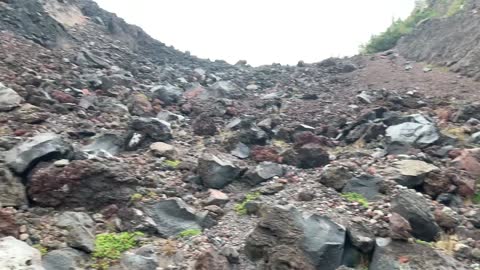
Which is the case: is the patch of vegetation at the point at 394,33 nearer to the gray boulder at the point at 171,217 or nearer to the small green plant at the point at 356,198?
the small green plant at the point at 356,198

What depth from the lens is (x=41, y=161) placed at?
7457 millimetres

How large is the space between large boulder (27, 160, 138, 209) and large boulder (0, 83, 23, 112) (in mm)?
2985

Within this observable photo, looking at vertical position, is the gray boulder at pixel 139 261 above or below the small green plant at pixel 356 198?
below

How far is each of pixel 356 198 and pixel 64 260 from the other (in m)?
4.08

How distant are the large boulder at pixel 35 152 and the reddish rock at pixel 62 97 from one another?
3824 mm

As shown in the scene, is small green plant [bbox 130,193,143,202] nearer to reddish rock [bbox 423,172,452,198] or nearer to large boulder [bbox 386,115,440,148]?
reddish rock [bbox 423,172,452,198]

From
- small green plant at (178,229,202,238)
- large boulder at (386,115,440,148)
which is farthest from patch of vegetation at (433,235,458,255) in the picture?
large boulder at (386,115,440,148)

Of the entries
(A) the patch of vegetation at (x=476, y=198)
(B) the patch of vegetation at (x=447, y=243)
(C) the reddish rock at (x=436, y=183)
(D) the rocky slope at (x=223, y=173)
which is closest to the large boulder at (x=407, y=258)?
(D) the rocky slope at (x=223, y=173)

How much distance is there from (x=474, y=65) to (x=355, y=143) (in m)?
6.36

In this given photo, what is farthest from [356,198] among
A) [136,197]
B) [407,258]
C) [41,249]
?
[41,249]

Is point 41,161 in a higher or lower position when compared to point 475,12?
lower

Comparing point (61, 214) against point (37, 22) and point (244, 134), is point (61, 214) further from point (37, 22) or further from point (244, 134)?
point (37, 22)

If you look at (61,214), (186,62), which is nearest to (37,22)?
(186,62)

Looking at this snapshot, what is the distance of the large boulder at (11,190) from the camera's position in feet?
22.0
